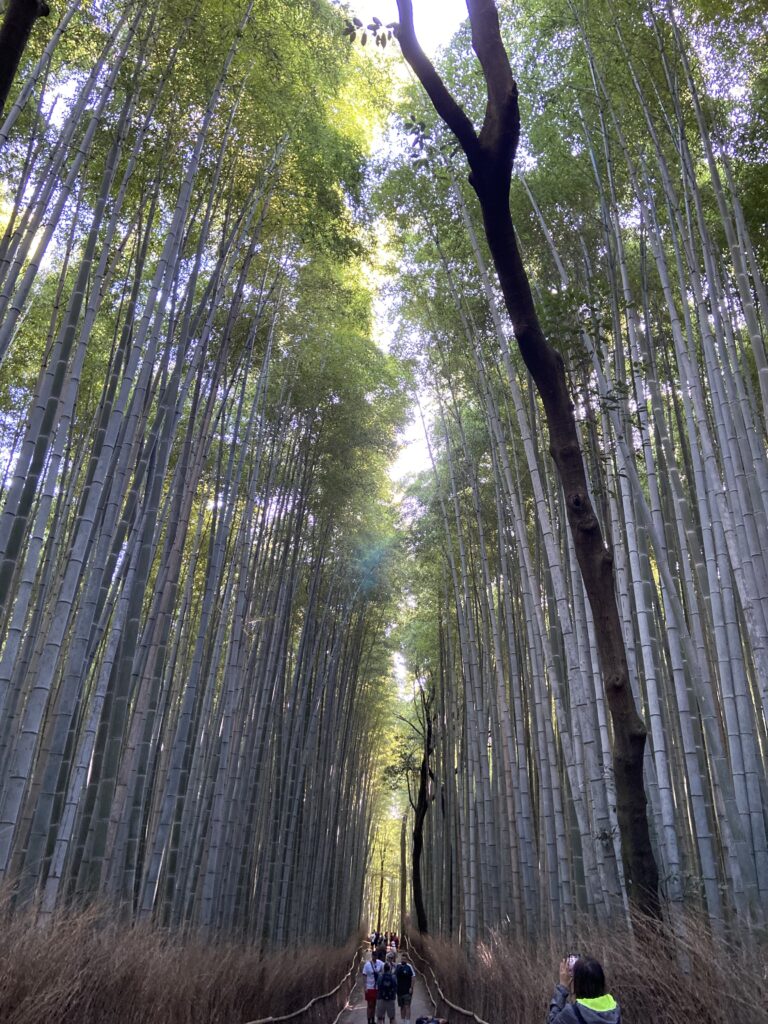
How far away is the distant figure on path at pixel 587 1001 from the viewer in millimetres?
1872

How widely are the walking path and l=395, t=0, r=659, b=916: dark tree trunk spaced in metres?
6.00

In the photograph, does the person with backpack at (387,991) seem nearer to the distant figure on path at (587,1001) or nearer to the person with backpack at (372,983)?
the person with backpack at (372,983)

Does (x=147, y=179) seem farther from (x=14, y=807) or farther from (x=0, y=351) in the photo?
(x=14, y=807)

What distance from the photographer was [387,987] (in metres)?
6.77

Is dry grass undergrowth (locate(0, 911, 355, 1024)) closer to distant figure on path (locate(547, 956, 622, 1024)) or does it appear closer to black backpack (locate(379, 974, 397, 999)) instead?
distant figure on path (locate(547, 956, 622, 1024))

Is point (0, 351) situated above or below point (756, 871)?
above

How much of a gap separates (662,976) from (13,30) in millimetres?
3361

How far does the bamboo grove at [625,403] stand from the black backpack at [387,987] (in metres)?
1.12

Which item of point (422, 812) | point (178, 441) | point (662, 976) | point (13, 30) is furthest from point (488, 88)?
point (422, 812)

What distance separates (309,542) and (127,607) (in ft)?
15.9

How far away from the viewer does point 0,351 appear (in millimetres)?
2979

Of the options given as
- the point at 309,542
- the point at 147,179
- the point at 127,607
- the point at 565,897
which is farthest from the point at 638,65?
the point at 309,542

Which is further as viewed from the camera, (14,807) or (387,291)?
(387,291)

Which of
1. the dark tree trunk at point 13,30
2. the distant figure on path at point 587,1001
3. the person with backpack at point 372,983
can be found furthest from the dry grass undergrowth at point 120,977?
the person with backpack at point 372,983
